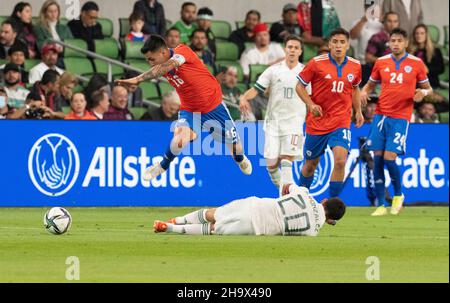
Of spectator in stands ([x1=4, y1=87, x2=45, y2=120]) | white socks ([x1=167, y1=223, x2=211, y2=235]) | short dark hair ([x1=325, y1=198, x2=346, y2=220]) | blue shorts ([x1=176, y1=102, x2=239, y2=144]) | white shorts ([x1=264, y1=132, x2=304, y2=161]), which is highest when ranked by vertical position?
spectator in stands ([x1=4, y1=87, x2=45, y2=120])

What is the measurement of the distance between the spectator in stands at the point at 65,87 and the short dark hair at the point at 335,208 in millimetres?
7846

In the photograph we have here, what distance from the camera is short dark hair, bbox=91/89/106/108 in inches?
754

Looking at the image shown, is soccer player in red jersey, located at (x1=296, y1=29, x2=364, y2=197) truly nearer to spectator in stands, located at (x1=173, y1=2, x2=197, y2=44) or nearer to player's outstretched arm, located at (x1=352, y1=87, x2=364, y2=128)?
player's outstretched arm, located at (x1=352, y1=87, x2=364, y2=128)

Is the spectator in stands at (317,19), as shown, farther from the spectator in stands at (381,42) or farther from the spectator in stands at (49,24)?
the spectator in stands at (49,24)

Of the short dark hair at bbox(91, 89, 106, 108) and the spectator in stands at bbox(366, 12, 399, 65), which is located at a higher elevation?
the spectator in stands at bbox(366, 12, 399, 65)

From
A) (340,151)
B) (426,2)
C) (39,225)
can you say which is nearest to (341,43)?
(340,151)

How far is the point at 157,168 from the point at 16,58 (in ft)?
14.0

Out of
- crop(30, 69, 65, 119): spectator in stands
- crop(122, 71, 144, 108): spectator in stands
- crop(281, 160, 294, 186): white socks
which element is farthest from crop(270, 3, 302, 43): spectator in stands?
crop(281, 160, 294, 186): white socks

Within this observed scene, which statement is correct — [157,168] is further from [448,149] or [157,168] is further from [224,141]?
[448,149]

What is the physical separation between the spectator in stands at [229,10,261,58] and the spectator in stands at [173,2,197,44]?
2.73 feet

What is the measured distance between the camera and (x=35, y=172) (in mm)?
18328

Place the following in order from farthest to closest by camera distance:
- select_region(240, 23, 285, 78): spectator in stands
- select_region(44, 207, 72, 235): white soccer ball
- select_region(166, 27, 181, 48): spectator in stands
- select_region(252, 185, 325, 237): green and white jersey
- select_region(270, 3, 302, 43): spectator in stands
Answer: select_region(270, 3, 302, 43): spectator in stands < select_region(240, 23, 285, 78): spectator in stands < select_region(166, 27, 181, 48): spectator in stands < select_region(44, 207, 72, 235): white soccer ball < select_region(252, 185, 325, 237): green and white jersey

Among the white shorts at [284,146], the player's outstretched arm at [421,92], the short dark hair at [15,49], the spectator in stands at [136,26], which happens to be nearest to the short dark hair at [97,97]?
the short dark hair at [15,49]

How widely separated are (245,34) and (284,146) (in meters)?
4.67
